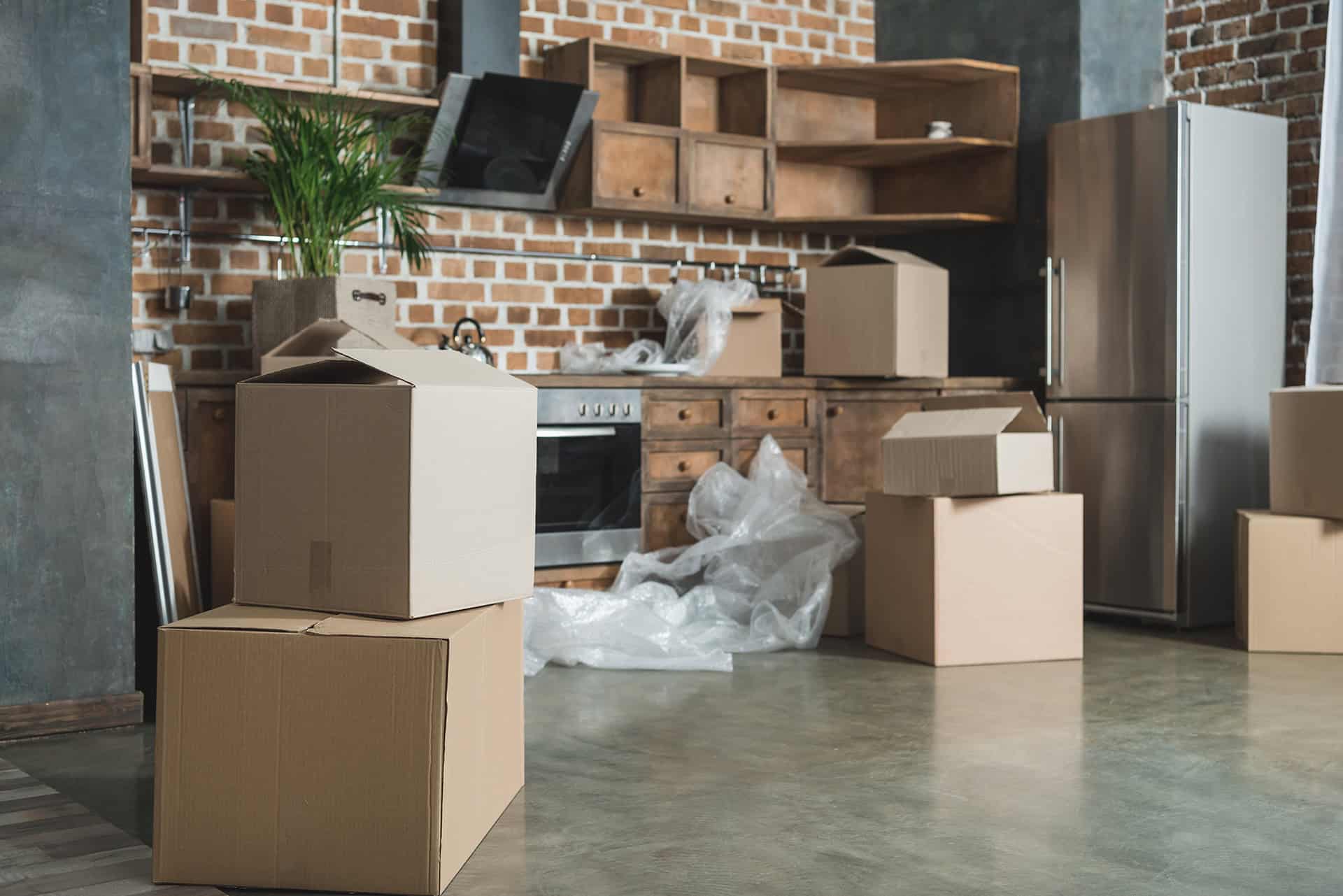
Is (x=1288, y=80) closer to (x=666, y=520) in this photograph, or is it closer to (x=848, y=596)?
(x=848, y=596)

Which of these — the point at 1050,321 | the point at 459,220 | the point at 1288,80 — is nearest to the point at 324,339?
the point at 459,220

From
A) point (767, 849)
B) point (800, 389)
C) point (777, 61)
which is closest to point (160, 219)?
point (800, 389)

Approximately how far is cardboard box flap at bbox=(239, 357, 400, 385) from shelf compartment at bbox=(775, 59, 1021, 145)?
3178 millimetres

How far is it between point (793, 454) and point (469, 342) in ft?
3.68

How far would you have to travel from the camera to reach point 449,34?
462cm

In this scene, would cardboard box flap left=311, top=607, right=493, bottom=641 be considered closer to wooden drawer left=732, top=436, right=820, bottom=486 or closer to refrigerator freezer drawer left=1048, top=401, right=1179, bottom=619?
wooden drawer left=732, top=436, right=820, bottom=486

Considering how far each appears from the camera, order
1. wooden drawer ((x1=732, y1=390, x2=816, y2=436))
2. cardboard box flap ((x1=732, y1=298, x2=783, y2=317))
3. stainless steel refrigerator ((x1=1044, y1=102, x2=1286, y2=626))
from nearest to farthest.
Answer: stainless steel refrigerator ((x1=1044, y1=102, x2=1286, y2=626)), wooden drawer ((x1=732, y1=390, x2=816, y2=436)), cardboard box flap ((x1=732, y1=298, x2=783, y2=317))

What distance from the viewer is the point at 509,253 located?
4883 millimetres

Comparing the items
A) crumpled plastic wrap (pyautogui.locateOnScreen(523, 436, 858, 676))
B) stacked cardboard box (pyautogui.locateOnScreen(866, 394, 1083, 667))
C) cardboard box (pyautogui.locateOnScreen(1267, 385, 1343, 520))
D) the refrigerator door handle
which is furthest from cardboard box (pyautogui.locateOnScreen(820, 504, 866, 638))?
cardboard box (pyautogui.locateOnScreen(1267, 385, 1343, 520))

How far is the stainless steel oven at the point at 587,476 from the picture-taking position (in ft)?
14.4

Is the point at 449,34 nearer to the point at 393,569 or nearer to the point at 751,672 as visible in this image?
the point at 751,672

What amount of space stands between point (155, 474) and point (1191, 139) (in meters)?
3.15

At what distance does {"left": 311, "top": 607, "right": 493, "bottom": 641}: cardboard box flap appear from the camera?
6.91 feet

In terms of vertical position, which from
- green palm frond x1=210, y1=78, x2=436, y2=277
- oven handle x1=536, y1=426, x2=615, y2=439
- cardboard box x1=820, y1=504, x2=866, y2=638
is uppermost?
green palm frond x1=210, y1=78, x2=436, y2=277
